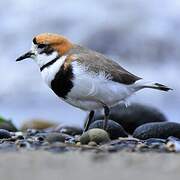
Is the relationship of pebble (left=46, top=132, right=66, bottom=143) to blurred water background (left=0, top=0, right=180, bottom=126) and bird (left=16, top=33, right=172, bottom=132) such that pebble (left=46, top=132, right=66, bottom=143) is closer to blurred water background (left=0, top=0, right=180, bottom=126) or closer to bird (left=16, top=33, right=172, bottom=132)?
bird (left=16, top=33, right=172, bottom=132)

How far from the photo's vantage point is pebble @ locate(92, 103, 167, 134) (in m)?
8.99

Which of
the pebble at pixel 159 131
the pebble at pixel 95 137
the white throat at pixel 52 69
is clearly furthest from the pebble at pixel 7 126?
the pebble at pixel 95 137

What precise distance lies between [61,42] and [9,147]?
1485mm

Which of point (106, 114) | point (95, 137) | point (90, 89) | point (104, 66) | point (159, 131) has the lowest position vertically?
point (95, 137)

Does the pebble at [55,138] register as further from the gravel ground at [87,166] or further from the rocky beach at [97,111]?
the gravel ground at [87,166]

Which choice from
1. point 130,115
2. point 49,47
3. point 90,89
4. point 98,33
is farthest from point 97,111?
point 98,33

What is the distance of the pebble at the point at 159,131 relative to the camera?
→ 23.6 feet

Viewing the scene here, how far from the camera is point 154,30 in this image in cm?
1677

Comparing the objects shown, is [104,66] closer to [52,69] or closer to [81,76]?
[81,76]

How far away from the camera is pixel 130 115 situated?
9047 mm

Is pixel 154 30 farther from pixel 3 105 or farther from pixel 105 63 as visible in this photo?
pixel 105 63

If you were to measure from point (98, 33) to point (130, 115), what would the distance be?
8178mm

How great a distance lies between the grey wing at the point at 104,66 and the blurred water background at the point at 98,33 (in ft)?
20.7

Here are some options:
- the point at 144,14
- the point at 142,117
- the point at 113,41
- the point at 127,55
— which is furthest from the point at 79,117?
the point at 144,14
